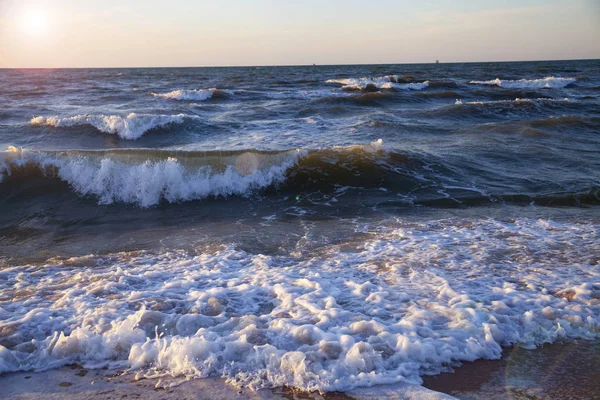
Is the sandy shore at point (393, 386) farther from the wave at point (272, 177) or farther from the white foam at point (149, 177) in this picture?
the white foam at point (149, 177)

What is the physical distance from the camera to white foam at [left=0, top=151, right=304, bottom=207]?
29.5 ft

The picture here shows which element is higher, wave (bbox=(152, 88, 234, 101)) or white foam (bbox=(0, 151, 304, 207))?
wave (bbox=(152, 88, 234, 101))

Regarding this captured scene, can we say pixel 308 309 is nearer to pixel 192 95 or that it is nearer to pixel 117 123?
pixel 117 123

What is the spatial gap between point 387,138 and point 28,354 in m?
11.6

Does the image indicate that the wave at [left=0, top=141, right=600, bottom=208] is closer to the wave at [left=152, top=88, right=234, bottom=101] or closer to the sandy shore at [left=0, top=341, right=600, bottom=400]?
the sandy shore at [left=0, top=341, right=600, bottom=400]

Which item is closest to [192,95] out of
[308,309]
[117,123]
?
[117,123]

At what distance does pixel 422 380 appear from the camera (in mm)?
3102

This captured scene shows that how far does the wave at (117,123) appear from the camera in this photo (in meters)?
14.9

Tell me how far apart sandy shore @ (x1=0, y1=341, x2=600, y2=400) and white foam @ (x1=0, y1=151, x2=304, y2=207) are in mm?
5715

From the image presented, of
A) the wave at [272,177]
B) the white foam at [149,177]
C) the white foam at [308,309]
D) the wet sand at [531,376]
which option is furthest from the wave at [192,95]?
the wet sand at [531,376]

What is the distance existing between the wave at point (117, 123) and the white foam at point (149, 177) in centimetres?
479

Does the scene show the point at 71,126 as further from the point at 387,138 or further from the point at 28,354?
the point at 28,354

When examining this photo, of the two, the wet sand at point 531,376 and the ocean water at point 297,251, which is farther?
the ocean water at point 297,251

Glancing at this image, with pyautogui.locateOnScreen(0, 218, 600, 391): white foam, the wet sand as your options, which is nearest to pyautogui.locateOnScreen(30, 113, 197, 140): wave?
pyautogui.locateOnScreen(0, 218, 600, 391): white foam
